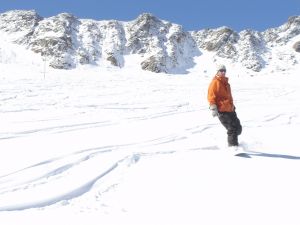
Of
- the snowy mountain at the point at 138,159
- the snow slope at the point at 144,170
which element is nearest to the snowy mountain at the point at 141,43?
the snowy mountain at the point at 138,159

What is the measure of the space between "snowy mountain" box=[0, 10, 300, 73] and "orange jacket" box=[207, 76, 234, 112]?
4844 cm

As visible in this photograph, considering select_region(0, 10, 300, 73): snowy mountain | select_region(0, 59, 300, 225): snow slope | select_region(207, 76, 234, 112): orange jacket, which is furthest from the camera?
select_region(0, 10, 300, 73): snowy mountain

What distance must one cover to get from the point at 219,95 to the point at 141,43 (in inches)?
2534

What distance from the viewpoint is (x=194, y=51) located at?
3004 inches

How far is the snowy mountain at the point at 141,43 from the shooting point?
63000mm

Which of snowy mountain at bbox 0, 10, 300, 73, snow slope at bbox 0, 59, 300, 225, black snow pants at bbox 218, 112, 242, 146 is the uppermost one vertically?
snowy mountain at bbox 0, 10, 300, 73

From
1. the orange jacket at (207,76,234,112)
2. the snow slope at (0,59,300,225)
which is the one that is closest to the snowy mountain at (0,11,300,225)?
the snow slope at (0,59,300,225)

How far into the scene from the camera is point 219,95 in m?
8.31

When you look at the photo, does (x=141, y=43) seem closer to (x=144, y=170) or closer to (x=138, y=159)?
(x=138, y=159)

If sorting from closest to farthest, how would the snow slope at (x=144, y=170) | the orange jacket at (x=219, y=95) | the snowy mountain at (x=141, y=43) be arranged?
the snow slope at (x=144, y=170), the orange jacket at (x=219, y=95), the snowy mountain at (x=141, y=43)

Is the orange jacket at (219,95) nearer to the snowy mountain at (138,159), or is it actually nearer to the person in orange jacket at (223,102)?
the person in orange jacket at (223,102)

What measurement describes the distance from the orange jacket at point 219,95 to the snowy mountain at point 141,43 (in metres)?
48.4

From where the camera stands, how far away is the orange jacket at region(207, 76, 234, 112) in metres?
8.27

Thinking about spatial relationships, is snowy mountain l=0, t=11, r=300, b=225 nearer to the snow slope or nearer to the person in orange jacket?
the snow slope
